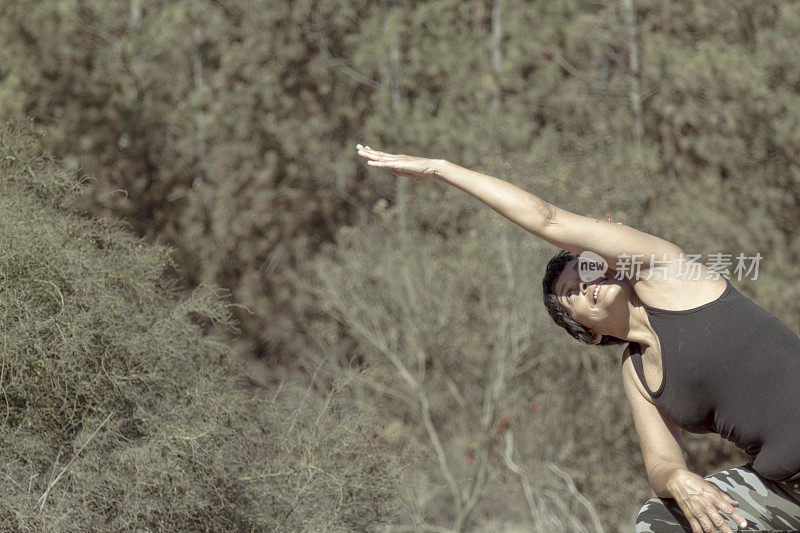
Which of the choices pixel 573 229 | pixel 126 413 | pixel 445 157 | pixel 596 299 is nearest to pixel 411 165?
pixel 573 229

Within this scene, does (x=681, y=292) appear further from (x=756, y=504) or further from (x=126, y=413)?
(x=126, y=413)

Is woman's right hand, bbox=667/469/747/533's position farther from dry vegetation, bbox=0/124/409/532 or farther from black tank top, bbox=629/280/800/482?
dry vegetation, bbox=0/124/409/532

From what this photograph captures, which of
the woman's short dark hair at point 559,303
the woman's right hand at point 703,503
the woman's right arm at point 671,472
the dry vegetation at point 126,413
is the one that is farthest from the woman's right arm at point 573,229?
the dry vegetation at point 126,413

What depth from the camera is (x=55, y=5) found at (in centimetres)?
966

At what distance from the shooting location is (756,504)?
259 centimetres

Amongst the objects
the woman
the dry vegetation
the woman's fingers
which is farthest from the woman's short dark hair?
the dry vegetation

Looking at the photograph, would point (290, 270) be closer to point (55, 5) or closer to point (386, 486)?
point (55, 5)

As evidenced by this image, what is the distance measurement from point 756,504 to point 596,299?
722 millimetres

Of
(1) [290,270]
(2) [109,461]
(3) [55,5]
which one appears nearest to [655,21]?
(1) [290,270]

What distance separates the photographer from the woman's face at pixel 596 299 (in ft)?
8.71

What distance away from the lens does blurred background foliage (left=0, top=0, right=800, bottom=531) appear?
938cm

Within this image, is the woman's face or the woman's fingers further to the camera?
the woman's face

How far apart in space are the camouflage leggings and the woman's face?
0.55 meters

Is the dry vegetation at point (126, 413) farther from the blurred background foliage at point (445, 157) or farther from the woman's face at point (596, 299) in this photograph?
the blurred background foliage at point (445, 157)
